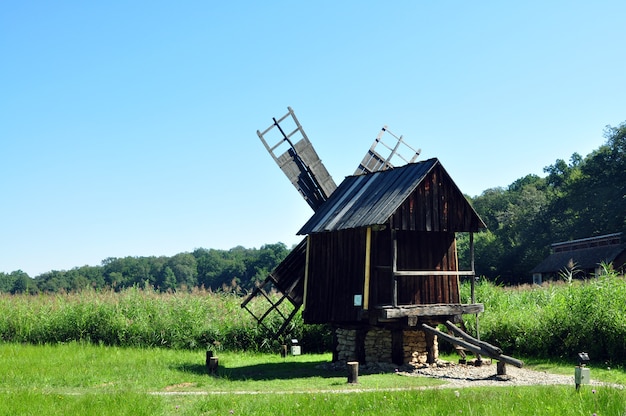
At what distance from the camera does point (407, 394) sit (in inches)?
446

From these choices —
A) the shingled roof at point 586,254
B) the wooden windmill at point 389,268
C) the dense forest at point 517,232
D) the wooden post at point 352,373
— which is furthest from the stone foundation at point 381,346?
the shingled roof at point 586,254

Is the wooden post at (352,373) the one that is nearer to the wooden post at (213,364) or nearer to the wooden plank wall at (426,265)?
the wooden plank wall at (426,265)

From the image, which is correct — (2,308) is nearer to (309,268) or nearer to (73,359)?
(73,359)

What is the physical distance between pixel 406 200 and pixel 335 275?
9.33ft

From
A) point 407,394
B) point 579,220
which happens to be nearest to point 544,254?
point 579,220

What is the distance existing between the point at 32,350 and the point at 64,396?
28.2 feet

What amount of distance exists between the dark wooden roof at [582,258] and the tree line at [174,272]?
72.2ft

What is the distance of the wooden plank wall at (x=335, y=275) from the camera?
1725 cm

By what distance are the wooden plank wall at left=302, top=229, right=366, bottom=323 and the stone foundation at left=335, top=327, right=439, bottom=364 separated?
78 centimetres

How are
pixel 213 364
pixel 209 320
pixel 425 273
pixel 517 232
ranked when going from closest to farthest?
pixel 425 273, pixel 213 364, pixel 209 320, pixel 517 232

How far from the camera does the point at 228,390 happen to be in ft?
45.8

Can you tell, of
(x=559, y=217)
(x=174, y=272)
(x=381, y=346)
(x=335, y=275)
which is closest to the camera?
(x=381, y=346)

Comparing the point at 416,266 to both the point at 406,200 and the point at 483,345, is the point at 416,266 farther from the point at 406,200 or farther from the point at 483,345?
the point at 483,345

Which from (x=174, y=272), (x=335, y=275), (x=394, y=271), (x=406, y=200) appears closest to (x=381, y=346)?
(x=335, y=275)
